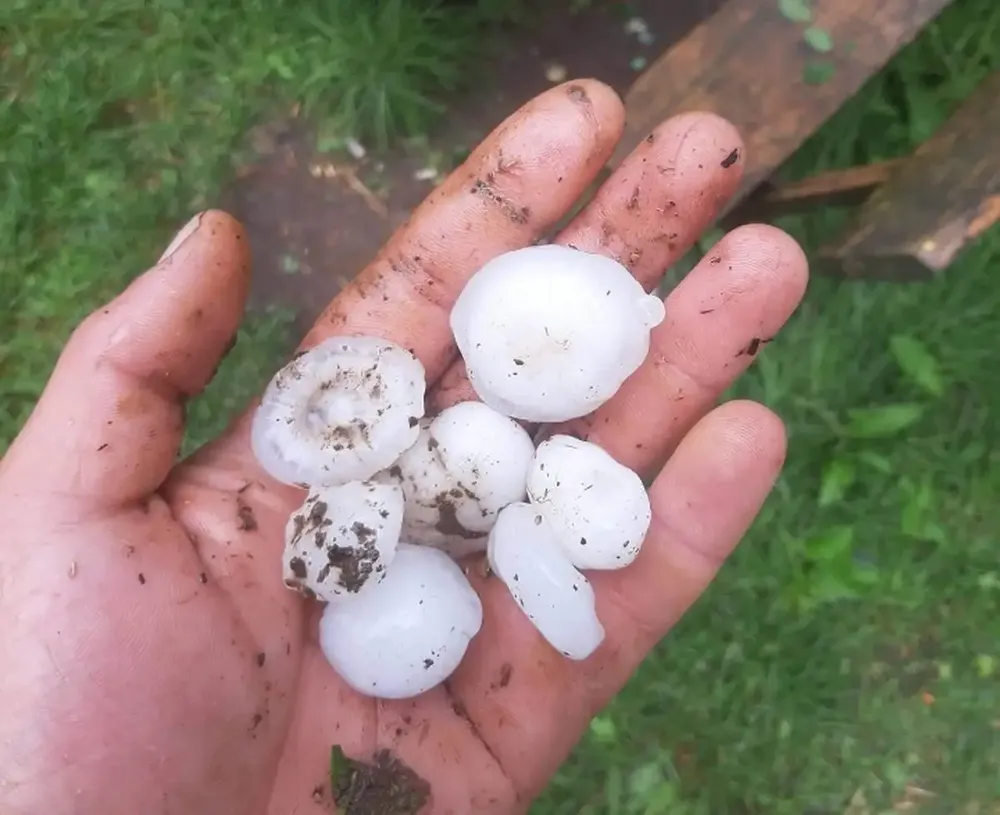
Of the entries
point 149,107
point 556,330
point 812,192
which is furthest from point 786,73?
point 149,107

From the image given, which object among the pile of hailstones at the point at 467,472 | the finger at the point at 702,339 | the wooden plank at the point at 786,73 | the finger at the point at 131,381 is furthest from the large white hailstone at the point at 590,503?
the wooden plank at the point at 786,73

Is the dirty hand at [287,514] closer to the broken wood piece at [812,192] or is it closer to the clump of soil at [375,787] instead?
the clump of soil at [375,787]

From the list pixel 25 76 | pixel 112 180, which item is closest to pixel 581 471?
pixel 112 180

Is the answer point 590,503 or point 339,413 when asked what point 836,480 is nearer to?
point 590,503

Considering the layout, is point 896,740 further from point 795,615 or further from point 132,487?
point 132,487

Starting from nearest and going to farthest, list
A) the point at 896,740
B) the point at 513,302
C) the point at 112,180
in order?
the point at 513,302 < the point at 896,740 < the point at 112,180

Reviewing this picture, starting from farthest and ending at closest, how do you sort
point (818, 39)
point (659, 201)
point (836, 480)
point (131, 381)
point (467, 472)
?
point (836, 480), point (818, 39), point (659, 201), point (467, 472), point (131, 381)
